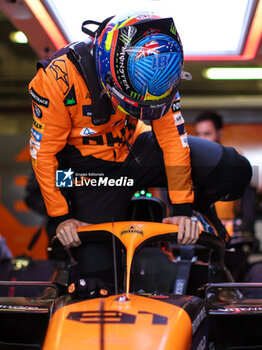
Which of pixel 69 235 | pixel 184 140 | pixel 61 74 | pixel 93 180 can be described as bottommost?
pixel 69 235

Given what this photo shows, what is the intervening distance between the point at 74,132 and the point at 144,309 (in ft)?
2.99

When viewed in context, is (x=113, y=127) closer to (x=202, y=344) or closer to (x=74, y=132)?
(x=74, y=132)

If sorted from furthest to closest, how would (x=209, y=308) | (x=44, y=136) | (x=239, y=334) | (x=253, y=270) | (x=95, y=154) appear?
(x=253, y=270) → (x=95, y=154) → (x=44, y=136) → (x=239, y=334) → (x=209, y=308)

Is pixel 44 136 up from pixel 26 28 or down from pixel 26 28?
down

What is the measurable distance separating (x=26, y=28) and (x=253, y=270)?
176 cm

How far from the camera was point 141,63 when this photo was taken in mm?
1554

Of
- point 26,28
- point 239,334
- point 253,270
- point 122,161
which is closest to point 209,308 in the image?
point 239,334

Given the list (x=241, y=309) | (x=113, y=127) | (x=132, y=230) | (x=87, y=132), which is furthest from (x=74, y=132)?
(x=241, y=309)

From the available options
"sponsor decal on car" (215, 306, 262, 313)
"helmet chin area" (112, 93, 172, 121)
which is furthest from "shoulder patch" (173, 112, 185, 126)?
"sponsor decal on car" (215, 306, 262, 313)

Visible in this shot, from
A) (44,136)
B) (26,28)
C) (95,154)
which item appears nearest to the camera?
(44,136)

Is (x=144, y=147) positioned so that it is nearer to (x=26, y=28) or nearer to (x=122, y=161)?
(x=122, y=161)

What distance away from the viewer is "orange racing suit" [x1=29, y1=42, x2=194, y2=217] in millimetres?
1753

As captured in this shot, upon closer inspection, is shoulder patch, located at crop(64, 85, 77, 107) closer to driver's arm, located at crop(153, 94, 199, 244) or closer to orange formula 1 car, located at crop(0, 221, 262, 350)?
driver's arm, located at crop(153, 94, 199, 244)

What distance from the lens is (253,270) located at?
9.09ft
